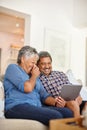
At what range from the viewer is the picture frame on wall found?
3.81m

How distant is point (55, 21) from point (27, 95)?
7.18 ft

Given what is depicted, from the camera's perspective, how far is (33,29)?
3619 mm

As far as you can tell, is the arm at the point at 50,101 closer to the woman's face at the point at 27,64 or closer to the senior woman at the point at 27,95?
the senior woman at the point at 27,95

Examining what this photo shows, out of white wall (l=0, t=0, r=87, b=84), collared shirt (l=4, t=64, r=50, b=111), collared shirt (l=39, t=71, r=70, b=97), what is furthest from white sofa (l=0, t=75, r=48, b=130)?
white wall (l=0, t=0, r=87, b=84)

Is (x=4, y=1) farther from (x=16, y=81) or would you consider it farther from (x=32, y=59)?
(x=16, y=81)

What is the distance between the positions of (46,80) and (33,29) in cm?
138

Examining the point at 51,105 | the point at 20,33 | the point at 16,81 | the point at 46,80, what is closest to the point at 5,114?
the point at 16,81

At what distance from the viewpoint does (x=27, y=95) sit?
2033 mm

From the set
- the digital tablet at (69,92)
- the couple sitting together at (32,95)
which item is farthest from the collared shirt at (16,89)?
the digital tablet at (69,92)

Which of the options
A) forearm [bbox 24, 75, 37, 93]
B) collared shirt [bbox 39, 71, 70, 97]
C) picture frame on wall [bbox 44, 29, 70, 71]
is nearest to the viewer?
forearm [bbox 24, 75, 37, 93]

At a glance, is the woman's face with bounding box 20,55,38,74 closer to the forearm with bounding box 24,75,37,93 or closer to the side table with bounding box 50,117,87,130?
the forearm with bounding box 24,75,37,93

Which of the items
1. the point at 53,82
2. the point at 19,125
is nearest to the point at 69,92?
the point at 53,82

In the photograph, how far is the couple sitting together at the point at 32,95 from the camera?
6.00ft

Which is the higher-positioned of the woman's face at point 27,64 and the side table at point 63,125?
the woman's face at point 27,64
